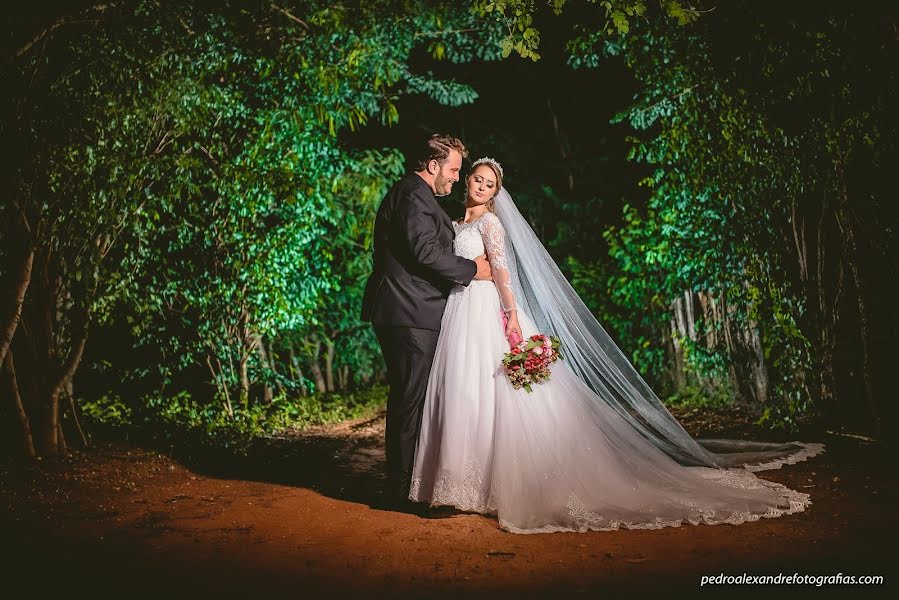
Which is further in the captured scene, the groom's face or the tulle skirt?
the groom's face

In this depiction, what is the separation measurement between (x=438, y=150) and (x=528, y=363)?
143cm

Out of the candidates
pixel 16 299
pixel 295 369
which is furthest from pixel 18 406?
pixel 295 369

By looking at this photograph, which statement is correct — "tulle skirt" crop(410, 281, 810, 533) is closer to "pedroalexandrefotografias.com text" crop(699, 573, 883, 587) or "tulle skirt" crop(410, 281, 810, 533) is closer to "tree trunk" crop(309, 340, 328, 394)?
"pedroalexandrefotografias.com text" crop(699, 573, 883, 587)

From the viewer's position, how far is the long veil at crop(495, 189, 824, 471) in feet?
14.2

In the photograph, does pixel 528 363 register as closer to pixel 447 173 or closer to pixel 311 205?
pixel 447 173

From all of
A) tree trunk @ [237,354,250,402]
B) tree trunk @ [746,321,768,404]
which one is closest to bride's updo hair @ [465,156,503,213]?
tree trunk @ [746,321,768,404]

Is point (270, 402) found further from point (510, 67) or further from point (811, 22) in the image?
point (510, 67)

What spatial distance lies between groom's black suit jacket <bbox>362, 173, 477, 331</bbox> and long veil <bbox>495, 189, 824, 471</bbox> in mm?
483

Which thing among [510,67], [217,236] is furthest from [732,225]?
[510,67]

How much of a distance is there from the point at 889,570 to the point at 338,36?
265 inches

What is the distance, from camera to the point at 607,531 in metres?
3.37

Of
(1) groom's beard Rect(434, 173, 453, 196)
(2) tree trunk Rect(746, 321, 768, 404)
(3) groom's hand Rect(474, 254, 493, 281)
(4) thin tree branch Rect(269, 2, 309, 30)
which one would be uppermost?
(4) thin tree branch Rect(269, 2, 309, 30)

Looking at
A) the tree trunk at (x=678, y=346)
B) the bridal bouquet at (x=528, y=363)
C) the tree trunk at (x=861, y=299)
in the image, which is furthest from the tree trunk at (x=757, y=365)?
the bridal bouquet at (x=528, y=363)

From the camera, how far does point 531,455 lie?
12.2 ft
